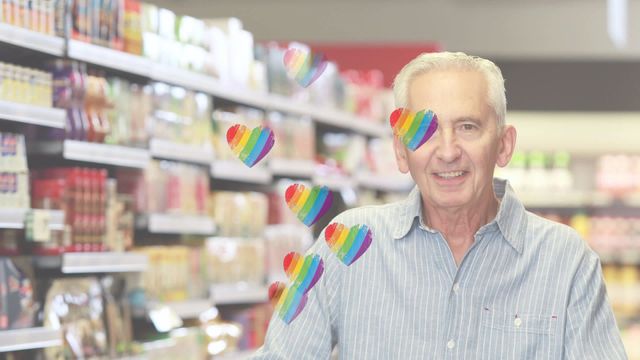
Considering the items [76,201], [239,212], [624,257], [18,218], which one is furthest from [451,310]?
[624,257]

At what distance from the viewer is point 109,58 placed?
16.0 ft

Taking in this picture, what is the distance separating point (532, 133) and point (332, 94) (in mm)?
3945

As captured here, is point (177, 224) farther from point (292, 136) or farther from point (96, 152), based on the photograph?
point (292, 136)

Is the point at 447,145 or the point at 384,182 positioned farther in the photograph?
the point at 384,182

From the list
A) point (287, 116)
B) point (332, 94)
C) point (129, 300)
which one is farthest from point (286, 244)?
point (129, 300)

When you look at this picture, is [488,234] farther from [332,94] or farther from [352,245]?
[332,94]

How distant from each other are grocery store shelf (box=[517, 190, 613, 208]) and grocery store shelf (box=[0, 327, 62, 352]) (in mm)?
7749

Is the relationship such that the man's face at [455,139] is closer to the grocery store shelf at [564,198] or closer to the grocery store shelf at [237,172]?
the grocery store shelf at [237,172]

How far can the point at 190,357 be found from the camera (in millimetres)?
5727

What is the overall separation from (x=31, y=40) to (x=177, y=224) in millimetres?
1565

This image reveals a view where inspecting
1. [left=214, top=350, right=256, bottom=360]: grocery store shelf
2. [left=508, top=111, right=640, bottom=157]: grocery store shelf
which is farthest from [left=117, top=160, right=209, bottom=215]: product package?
[left=508, top=111, right=640, bottom=157]: grocery store shelf

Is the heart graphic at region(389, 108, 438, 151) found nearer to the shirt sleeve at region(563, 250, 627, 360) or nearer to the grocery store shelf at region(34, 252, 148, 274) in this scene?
the shirt sleeve at region(563, 250, 627, 360)

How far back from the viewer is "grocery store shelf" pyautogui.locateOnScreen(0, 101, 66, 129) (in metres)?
4.11

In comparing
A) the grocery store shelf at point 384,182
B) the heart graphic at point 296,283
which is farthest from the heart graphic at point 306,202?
the grocery store shelf at point 384,182
